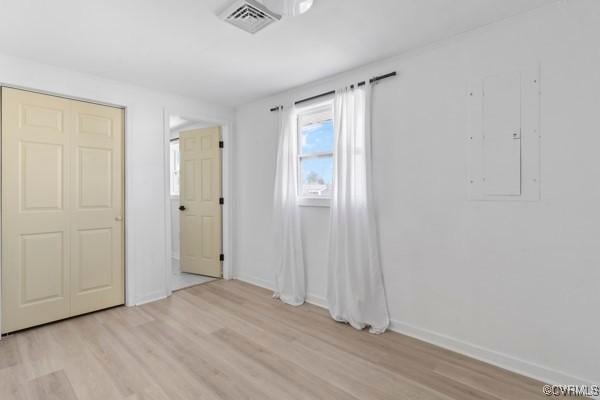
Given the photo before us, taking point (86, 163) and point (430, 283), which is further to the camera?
point (86, 163)

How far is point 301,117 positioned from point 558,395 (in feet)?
10.3

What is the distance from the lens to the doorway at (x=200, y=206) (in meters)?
4.28

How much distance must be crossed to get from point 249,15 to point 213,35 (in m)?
0.44

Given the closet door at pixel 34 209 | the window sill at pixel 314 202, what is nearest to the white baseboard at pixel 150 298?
the closet door at pixel 34 209

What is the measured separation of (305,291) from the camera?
135 inches

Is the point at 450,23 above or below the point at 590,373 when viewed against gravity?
above

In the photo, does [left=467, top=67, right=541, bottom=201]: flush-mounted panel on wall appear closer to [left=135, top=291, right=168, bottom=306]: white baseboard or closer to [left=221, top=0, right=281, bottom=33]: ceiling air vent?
[left=221, top=0, right=281, bottom=33]: ceiling air vent

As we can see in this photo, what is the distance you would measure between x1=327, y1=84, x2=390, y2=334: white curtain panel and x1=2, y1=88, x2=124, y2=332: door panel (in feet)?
7.69

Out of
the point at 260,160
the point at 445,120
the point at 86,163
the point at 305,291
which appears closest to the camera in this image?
the point at 445,120

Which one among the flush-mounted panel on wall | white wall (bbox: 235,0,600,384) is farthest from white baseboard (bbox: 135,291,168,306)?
the flush-mounted panel on wall

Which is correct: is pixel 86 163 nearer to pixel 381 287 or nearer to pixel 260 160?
pixel 260 160

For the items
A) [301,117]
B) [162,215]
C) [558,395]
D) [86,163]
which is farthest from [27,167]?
[558,395]

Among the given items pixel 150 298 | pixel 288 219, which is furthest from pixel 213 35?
pixel 150 298

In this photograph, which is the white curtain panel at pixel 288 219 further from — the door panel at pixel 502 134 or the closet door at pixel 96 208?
the door panel at pixel 502 134
